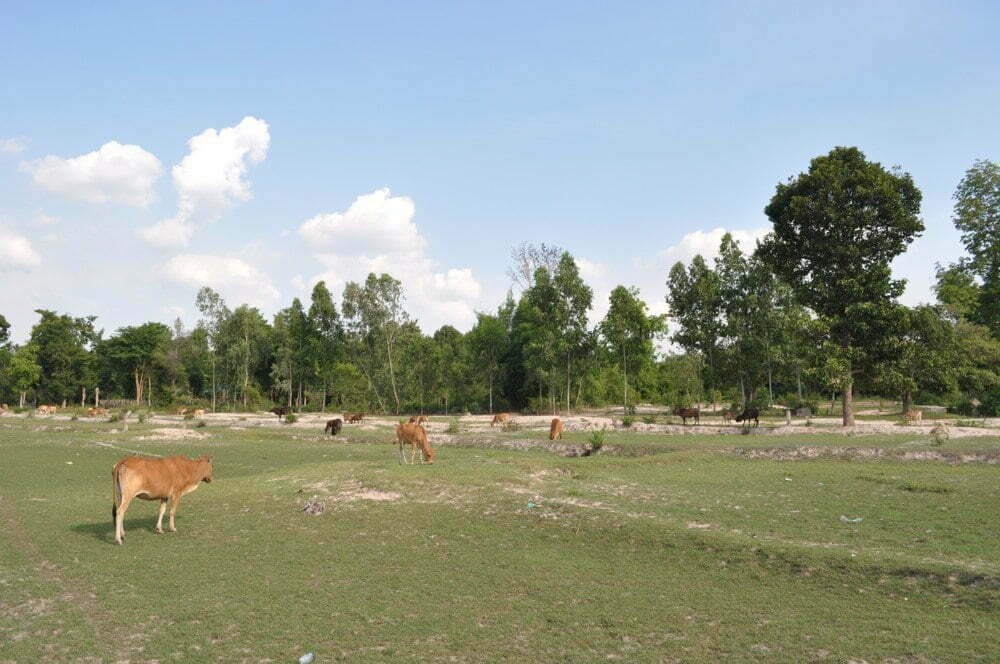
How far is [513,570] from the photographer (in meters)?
10.6

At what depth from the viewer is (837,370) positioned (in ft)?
121

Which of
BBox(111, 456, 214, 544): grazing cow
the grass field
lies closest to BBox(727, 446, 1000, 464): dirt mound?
the grass field

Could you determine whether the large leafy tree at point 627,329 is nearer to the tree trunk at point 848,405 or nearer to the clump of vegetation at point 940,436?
the tree trunk at point 848,405

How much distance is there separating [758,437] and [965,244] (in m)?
39.0

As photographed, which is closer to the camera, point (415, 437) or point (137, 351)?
point (415, 437)

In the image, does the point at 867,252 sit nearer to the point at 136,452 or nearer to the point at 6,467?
the point at 136,452

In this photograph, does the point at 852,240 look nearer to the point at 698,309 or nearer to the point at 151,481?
the point at 698,309

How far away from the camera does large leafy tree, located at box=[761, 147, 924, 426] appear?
124 feet

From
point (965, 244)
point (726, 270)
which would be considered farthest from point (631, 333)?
point (965, 244)

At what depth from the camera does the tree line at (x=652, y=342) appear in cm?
3847

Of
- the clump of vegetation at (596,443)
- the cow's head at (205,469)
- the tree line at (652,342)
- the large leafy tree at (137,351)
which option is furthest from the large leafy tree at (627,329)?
the large leafy tree at (137,351)

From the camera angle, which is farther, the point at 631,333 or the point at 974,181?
the point at 631,333

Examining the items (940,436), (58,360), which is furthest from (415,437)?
(58,360)

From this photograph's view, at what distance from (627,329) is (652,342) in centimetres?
897
